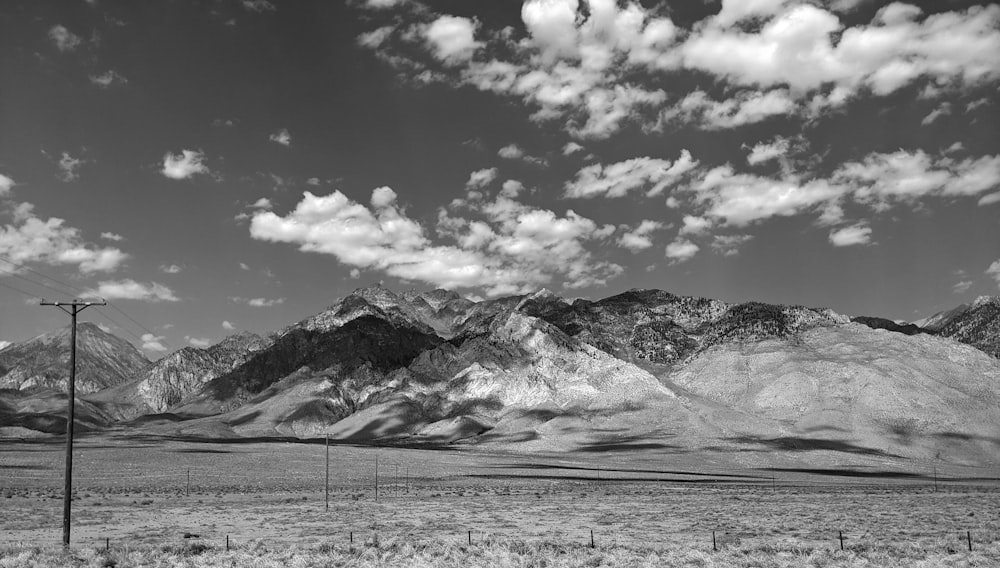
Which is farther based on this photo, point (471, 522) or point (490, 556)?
point (471, 522)

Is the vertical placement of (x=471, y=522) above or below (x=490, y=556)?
below

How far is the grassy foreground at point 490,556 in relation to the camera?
29.3 m

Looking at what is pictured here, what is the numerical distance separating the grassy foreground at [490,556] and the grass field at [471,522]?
0.35 feet

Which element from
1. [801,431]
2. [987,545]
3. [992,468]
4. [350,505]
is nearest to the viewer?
[987,545]

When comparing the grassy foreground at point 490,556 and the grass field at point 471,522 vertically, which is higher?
the grassy foreground at point 490,556

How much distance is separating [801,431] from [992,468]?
153ft

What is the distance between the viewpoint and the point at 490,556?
31484mm

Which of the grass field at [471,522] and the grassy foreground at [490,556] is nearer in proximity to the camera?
the grassy foreground at [490,556]

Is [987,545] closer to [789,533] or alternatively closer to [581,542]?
[789,533]

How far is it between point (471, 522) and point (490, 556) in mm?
16718

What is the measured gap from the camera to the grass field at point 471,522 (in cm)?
3106

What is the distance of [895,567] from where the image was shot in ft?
93.8

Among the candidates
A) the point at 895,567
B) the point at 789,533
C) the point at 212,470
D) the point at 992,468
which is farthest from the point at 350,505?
the point at 992,468

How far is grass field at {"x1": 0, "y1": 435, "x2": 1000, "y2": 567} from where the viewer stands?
31.1 meters
